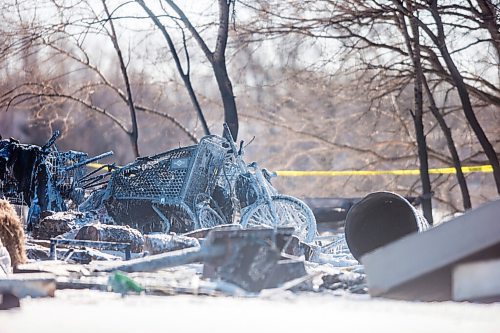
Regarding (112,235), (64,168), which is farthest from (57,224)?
(64,168)

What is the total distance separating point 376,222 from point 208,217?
244 centimetres

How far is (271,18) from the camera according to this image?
18.7 meters

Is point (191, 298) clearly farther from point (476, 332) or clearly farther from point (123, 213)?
point (123, 213)

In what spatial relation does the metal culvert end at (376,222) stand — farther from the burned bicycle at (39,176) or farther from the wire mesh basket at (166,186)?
the burned bicycle at (39,176)

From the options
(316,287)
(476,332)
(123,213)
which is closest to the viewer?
(476,332)

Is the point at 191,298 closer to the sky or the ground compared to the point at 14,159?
closer to the ground

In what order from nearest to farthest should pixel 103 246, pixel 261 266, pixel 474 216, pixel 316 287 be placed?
pixel 474 216, pixel 261 266, pixel 316 287, pixel 103 246

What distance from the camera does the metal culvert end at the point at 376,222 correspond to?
37.9ft

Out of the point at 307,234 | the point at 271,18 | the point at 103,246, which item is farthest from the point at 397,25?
the point at 103,246

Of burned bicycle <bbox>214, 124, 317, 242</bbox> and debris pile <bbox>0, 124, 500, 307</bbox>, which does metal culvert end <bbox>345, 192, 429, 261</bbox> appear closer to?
debris pile <bbox>0, 124, 500, 307</bbox>

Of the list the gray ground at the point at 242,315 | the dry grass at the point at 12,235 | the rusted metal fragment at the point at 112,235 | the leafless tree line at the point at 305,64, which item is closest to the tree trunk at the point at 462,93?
the leafless tree line at the point at 305,64

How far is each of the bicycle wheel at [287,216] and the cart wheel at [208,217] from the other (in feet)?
2.84

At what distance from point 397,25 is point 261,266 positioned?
12.1 meters

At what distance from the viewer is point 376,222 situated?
12055mm
